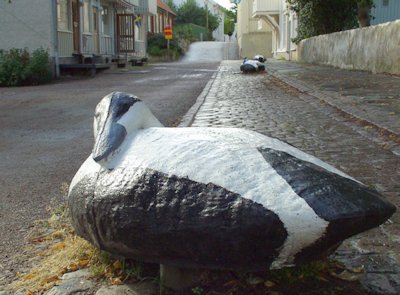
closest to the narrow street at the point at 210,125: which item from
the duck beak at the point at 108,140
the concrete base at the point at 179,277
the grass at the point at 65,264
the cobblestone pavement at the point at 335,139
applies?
the cobblestone pavement at the point at 335,139

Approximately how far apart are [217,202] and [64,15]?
72.0ft

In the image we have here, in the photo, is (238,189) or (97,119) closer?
(238,189)

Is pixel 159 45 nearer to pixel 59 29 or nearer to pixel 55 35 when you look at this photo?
pixel 59 29

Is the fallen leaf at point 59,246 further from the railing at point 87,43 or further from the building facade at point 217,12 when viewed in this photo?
the building facade at point 217,12

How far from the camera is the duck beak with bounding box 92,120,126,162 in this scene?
2242mm

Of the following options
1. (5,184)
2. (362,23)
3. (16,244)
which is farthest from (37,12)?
(16,244)

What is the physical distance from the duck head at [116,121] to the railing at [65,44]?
1925 cm

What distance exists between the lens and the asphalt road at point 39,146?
3598 millimetres

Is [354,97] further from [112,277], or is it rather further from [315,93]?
[112,277]

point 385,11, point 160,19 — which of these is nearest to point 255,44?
point 160,19

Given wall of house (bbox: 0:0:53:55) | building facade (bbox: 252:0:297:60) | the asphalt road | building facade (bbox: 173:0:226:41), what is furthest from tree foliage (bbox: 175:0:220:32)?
the asphalt road

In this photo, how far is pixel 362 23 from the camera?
20.4m

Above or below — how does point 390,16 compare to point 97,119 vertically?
above

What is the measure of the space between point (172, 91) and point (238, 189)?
12059 millimetres
